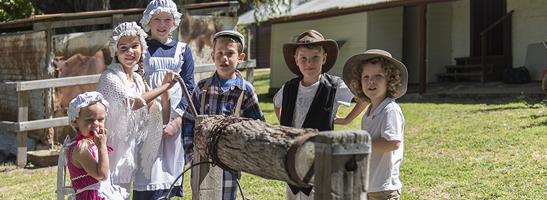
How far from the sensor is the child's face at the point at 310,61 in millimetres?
2848

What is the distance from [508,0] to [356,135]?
39.8 feet

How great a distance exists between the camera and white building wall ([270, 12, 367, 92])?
12664 mm

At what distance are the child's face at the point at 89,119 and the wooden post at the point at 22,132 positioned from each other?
3.95 meters

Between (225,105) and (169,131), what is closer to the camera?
(225,105)

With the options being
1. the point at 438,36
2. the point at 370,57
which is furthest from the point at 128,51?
the point at 438,36

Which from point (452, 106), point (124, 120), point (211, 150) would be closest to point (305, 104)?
point (211, 150)

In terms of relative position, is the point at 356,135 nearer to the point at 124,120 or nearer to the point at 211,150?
the point at 211,150

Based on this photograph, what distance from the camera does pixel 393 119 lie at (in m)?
2.38

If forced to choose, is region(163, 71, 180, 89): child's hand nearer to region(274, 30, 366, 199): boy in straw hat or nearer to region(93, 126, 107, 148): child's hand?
region(93, 126, 107, 148): child's hand

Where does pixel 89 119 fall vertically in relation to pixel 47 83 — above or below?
below

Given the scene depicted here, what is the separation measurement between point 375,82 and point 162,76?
Result: 5.37 ft

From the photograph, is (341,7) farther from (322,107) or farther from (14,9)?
(322,107)

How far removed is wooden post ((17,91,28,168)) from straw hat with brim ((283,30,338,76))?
4.30 metres

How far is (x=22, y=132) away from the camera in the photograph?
5.95m
